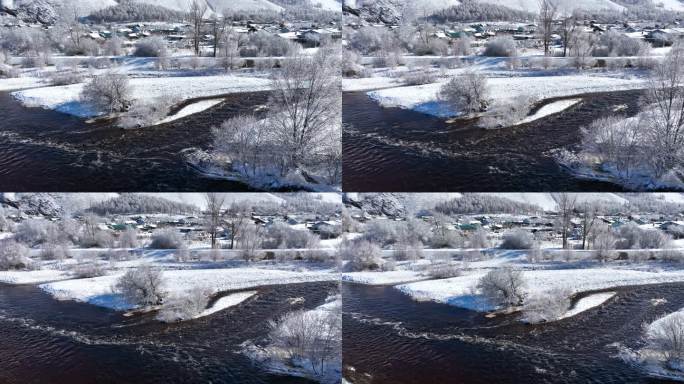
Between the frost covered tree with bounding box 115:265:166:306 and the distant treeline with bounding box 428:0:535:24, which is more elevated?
the distant treeline with bounding box 428:0:535:24

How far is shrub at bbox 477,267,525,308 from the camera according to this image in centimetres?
575

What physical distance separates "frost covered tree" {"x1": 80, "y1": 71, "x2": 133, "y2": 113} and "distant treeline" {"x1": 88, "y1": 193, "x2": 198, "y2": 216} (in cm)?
82

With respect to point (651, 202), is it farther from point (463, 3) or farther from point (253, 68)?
point (253, 68)

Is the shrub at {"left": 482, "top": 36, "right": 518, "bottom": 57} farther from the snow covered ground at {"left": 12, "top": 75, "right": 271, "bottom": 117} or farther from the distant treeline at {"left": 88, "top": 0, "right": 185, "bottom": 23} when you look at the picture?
the distant treeline at {"left": 88, "top": 0, "right": 185, "bottom": 23}

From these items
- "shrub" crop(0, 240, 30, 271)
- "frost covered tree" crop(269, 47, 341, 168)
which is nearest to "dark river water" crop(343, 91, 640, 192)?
"frost covered tree" crop(269, 47, 341, 168)

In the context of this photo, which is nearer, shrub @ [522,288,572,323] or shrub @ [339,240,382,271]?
shrub @ [339,240,382,271]

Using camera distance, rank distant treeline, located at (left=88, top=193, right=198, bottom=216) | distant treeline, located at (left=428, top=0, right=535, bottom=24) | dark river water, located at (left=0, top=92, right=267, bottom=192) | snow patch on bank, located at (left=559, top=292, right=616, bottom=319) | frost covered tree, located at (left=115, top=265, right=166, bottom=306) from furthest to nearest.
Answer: snow patch on bank, located at (left=559, top=292, right=616, bottom=319), distant treeline, located at (left=428, top=0, right=535, bottom=24), frost covered tree, located at (left=115, top=265, right=166, bottom=306), distant treeline, located at (left=88, top=193, right=198, bottom=216), dark river water, located at (left=0, top=92, right=267, bottom=192)

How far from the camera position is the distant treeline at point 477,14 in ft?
19.0

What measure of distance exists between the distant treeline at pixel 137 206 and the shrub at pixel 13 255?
2.56 feet

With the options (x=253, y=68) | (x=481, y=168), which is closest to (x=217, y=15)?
(x=253, y=68)

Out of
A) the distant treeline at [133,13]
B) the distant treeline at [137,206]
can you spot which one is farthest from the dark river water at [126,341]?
the distant treeline at [133,13]

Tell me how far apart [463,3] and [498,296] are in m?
2.76

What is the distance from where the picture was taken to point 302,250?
5.79 metres

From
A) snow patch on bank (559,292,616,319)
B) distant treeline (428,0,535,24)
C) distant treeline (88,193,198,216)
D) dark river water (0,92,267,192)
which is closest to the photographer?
dark river water (0,92,267,192)
